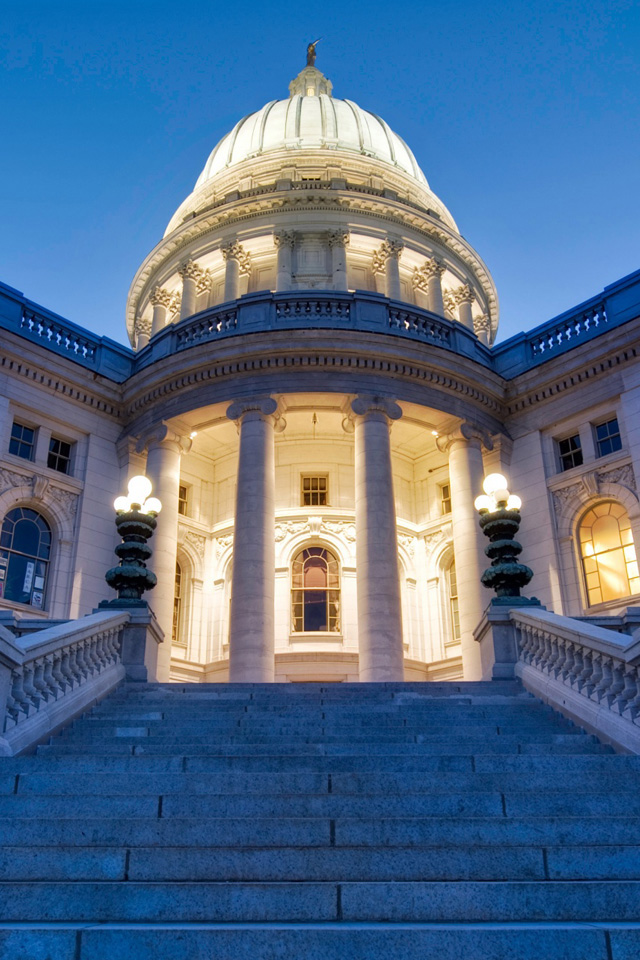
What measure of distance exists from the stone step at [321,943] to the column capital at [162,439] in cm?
2205

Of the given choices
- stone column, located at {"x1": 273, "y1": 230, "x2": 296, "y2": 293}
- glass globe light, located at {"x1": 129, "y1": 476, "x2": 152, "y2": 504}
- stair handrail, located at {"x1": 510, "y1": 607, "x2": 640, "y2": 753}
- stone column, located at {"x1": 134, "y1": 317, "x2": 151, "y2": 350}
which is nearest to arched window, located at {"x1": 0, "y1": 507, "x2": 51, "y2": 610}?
glass globe light, located at {"x1": 129, "y1": 476, "x2": 152, "y2": 504}

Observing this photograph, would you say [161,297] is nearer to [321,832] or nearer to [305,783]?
[305,783]

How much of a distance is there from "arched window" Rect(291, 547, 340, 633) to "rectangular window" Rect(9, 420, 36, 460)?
32.8 ft

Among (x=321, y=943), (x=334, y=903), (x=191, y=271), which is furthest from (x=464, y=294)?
(x=321, y=943)

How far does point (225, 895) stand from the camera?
5254mm

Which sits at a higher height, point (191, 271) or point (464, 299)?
point (191, 271)

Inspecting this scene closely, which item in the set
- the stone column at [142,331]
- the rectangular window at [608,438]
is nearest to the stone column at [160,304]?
the stone column at [142,331]

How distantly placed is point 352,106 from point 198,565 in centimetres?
2980

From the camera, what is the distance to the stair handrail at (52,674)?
9.98 metres

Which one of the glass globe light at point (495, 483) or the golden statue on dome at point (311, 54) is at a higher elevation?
the golden statue on dome at point (311, 54)

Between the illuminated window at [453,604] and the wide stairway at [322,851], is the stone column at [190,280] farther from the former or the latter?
the wide stairway at [322,851]

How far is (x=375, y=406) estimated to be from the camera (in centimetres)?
2508

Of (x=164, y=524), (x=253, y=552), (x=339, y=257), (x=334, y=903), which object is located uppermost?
(x=339, y=257)

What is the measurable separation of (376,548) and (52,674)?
1237 cm
